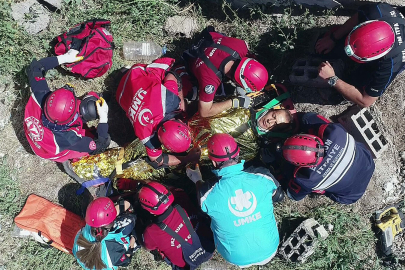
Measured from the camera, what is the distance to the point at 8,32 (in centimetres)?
588

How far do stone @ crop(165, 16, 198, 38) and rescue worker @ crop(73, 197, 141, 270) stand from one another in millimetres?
3183

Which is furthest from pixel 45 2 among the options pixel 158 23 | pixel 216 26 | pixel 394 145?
pixel 394 145

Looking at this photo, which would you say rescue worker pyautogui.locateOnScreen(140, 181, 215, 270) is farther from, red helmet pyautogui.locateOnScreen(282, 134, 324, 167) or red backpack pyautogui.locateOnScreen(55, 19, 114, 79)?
red backpack pyautogui.locateOnScreen(55, 19, 114, 79)

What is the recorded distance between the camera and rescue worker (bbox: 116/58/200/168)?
Answer: 5.04 meters

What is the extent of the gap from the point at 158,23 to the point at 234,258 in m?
4.28

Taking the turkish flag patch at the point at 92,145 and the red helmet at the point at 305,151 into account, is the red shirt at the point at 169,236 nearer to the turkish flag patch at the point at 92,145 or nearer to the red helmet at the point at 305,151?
the turkish flag patch at the point at 92,145

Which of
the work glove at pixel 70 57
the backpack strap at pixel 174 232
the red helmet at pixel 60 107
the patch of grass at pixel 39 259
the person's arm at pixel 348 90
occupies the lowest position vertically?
the patch of grass at pixel 39 259

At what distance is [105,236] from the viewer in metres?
5.21

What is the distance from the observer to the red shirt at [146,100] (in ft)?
16.6

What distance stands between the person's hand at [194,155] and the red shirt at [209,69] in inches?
36.2

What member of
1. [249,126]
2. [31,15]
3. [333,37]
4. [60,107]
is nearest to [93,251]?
[60,107]

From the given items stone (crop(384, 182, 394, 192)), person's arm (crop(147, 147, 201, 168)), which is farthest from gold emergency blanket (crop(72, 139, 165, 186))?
stone (crop(384, 182, 394, 192))

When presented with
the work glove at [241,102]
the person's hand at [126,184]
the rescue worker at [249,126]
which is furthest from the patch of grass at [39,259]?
the work glove at [241,102]

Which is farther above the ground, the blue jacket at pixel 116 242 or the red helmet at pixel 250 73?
the red helmet at pixel 250 73
